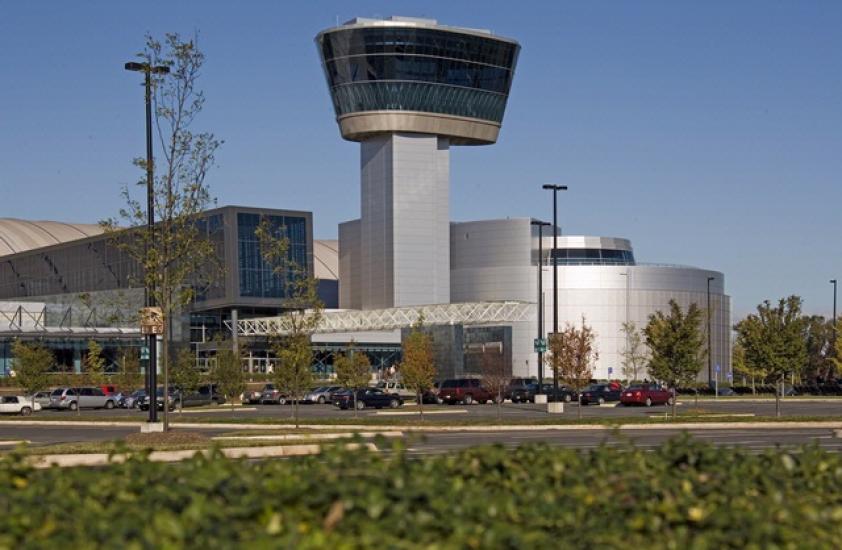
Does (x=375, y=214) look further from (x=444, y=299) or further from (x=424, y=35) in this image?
(x=424, y=35)

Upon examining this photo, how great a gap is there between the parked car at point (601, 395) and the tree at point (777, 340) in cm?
2204

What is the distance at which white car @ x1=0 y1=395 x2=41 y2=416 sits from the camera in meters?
71.5

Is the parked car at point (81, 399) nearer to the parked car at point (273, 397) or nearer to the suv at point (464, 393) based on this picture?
the parked car at point (273, 397)

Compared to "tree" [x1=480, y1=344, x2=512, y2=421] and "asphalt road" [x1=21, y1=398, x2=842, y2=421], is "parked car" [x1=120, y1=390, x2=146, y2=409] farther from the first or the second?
"tree" [x1=480, y1=344, x2=512, y2=421]

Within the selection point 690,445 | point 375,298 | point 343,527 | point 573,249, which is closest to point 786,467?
point 690,445

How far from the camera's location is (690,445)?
1110cm

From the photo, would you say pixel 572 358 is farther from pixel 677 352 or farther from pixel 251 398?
pixel 251 398

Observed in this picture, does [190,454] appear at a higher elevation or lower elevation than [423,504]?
lower

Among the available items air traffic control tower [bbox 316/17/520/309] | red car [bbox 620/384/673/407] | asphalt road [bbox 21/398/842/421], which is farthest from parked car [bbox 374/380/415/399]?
air traffic control tower [bbox 316/17/520/309]

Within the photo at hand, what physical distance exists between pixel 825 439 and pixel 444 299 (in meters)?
95.3

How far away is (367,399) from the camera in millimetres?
73188

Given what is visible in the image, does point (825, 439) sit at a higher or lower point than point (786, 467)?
lower

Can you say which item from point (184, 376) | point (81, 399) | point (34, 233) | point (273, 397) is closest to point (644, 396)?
point (273, 397)

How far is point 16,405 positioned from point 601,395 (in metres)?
38.3
